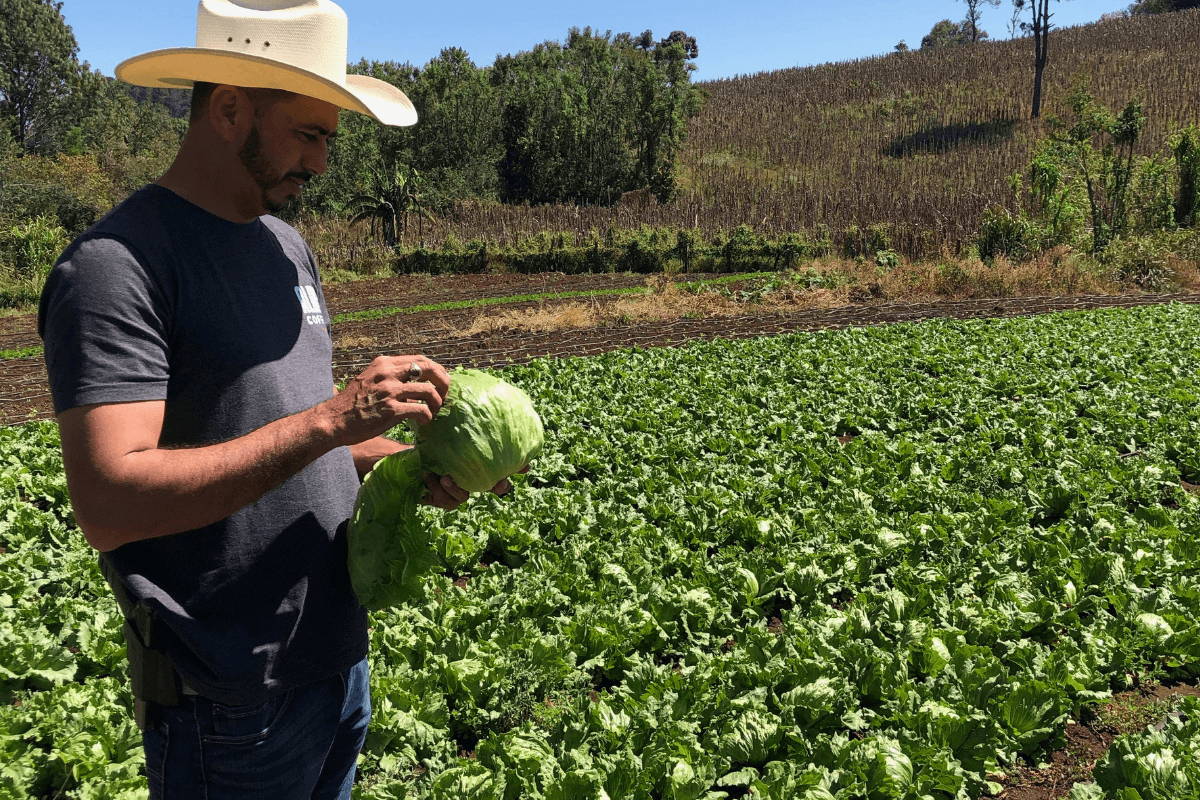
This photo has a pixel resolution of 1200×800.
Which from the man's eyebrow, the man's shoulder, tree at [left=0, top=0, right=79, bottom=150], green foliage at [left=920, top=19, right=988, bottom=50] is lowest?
the man's shoulder

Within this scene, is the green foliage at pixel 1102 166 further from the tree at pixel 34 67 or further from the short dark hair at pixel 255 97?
the tree at pixel 34 67

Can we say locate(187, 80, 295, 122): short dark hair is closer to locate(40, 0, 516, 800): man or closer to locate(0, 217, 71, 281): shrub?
locate(40, 0, 516, 800): man

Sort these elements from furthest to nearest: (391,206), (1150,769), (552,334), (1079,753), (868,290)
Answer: (391,206) < (868,290) < (552,334) < (1079,753) < (1150,769)

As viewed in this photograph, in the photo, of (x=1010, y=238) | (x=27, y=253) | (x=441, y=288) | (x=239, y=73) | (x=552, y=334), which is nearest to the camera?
(x=239, y=73)

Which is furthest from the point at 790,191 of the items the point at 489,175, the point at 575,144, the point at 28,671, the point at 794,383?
the point at 28,671

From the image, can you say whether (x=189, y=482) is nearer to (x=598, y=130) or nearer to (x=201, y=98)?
(x=201, y=98)

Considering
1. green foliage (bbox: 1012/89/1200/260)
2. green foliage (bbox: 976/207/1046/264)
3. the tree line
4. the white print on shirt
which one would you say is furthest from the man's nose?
the tree line

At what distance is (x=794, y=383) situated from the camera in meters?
12.2

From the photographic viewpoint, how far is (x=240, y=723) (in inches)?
77.1

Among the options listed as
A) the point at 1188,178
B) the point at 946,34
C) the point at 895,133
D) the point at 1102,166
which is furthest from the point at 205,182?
the point at 946,34

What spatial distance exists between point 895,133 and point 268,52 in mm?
63229

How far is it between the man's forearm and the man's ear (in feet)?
2.43

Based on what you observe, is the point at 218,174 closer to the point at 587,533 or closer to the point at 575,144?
the point at 587,533

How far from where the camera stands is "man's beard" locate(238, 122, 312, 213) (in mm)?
1952
